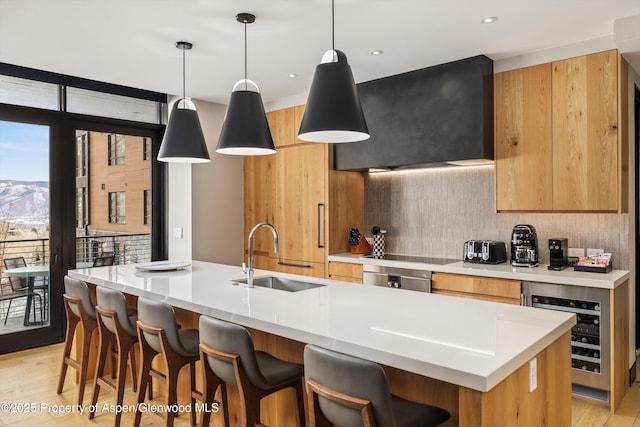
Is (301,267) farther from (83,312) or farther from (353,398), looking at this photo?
(353,398)

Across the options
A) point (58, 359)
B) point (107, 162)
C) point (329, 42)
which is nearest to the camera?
point (329, 42)

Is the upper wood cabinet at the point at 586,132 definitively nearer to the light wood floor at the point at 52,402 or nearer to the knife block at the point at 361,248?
the light wood floor at the point at 52,402

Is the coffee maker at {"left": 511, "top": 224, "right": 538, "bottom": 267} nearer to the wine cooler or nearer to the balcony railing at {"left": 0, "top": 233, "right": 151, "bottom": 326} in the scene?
the wine cooler

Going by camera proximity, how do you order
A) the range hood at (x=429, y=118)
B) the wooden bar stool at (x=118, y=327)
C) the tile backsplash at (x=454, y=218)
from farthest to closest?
the range hood at (x=429, y=118)
the tile backsplash at (x=454, y=218)
the wooden bar stool at (x=118, y=327)

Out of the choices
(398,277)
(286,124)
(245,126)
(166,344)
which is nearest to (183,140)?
(245,126)

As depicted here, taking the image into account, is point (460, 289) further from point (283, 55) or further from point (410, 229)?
point (283, 55)

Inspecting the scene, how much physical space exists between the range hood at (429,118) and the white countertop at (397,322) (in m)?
1.68

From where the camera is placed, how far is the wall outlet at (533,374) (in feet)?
5.50

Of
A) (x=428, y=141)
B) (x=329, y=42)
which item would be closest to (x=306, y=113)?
(x=329, y=42)

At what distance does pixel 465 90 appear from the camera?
3756 mm

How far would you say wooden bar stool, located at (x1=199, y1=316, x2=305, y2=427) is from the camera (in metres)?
1.90

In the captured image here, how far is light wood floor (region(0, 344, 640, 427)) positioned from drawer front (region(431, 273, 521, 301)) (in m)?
0.86

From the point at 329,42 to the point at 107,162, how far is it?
2.90 meters

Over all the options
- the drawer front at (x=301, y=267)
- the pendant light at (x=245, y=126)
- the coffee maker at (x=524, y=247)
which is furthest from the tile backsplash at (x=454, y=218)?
the pendant light at (x=245, y=126)
